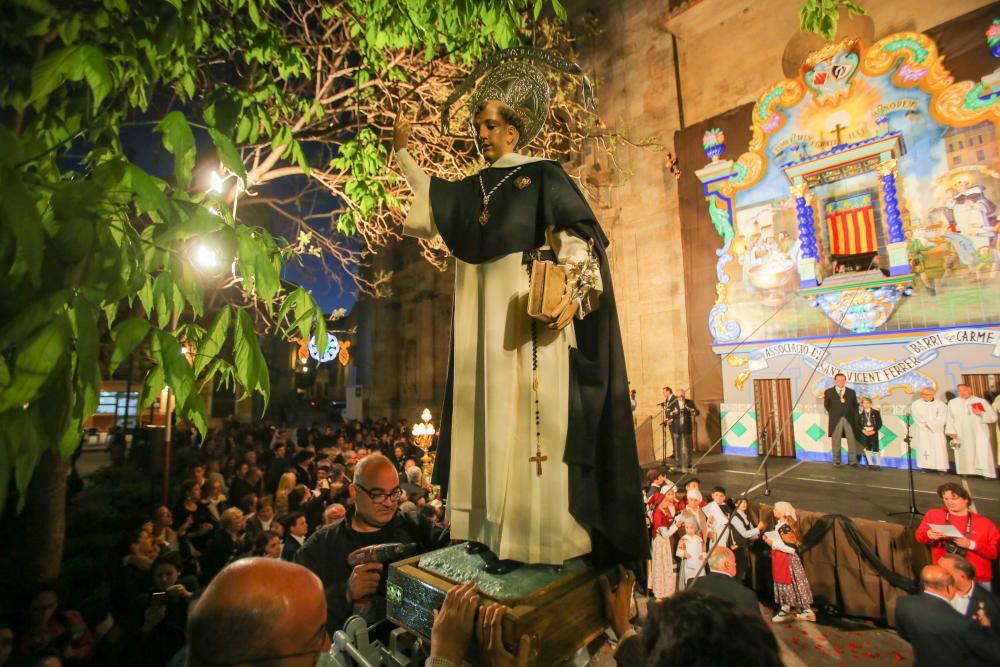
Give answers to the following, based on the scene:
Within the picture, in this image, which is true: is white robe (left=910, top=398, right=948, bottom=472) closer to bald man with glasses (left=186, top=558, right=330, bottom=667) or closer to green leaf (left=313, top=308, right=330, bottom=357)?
green leaf (left=313, top=308, right=330, bottom=357)

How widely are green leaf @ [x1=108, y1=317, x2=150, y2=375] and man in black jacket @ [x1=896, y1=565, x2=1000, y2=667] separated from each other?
6424mm

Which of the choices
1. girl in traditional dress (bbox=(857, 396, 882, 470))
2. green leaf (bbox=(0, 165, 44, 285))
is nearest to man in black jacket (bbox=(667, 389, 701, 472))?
girl in traditional dress (bbox=(857, 396, 882, 470))

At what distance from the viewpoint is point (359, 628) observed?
1.57 m

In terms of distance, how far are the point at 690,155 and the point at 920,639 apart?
1283 cm

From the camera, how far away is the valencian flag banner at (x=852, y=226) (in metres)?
11.5

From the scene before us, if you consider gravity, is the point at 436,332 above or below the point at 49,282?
above

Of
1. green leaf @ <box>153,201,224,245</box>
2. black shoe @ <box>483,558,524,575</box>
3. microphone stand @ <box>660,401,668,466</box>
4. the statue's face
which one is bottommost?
microphone stand @ <box>660,401,668,466</box>

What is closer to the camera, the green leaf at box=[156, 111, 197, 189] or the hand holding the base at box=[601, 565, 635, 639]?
the green leaf at box=[156, 111, 197, 189]

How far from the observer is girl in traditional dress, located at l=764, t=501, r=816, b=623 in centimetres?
693

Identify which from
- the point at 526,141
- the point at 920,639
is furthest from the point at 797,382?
the point at 526,141

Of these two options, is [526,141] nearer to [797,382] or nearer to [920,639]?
[920,639]

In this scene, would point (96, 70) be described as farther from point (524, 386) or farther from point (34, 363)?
point (524, 386)

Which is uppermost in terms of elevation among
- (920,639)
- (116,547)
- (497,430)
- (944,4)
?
(944,4)

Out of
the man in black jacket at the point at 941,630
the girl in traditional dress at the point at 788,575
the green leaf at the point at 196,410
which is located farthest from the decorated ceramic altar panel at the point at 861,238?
the green leaf at the point at 196,410
